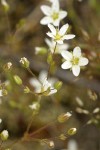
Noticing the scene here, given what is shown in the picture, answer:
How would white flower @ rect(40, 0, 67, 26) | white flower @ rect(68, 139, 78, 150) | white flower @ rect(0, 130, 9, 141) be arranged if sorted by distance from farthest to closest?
white flower @ rect(68, 139, 78, 150)
white flower @ rect(40, 0, 67, 26)
white flower @ rect(0, 130, 9, 141)

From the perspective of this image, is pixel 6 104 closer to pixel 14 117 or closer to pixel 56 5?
pixel 14 117

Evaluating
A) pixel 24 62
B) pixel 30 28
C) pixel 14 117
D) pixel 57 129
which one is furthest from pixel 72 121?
pixel 24 62

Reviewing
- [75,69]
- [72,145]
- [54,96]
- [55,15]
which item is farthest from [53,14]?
[72,145]

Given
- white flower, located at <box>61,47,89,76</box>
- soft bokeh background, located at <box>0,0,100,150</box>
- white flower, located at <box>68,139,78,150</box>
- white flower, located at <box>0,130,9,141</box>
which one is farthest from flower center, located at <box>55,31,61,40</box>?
white flower, located at <box>68,139,78,150</box>

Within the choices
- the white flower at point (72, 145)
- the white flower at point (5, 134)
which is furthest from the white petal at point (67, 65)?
the white flower at point (72, 145)

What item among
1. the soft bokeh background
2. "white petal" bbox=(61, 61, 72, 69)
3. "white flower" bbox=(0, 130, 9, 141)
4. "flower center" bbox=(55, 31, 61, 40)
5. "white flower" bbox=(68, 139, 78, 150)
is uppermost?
the soft bokeh background

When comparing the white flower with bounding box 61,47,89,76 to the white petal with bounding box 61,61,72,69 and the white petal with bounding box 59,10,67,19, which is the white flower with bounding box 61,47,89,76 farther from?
the white petal with bounding box 59,10,67,19

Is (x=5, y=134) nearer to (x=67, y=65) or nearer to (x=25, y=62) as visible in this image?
(x=25, y=62)

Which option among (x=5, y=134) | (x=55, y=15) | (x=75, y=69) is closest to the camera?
(x=5, y=134)
